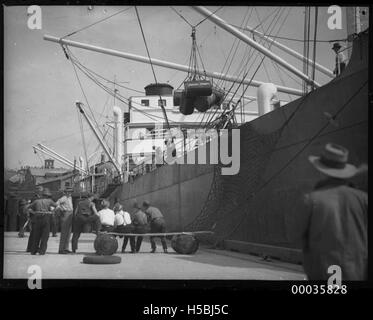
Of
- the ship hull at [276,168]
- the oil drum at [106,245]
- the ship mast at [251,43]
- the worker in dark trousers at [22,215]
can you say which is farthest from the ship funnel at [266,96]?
the worker in dark trousers at [22,215]

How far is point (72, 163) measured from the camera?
525 centimetres

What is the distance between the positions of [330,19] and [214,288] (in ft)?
8.79

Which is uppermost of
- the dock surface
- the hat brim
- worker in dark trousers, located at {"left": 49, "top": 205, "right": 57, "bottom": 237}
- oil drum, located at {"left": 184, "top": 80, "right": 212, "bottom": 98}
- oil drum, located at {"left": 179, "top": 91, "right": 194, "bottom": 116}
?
oil drum, located at {"left": 184, "top": 80, "right": 212, "bottom": 98}

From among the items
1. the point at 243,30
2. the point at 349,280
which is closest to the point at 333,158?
the point at 349,280

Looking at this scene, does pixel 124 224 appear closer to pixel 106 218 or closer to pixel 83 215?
pixel 106 218

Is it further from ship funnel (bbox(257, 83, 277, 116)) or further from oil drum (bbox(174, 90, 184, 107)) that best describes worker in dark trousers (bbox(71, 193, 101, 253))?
ship funnel (bbox(257, 83, 277, 116))

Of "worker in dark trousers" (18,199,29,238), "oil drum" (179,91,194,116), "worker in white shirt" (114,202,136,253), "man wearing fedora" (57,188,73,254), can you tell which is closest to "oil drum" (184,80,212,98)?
"oil drum" (179,91,194,116)

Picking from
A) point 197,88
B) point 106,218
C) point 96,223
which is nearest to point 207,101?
point 197,88

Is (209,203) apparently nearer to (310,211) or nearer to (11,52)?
(310,211)

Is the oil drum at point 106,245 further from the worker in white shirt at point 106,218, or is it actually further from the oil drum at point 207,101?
the oil drum at point 207,101

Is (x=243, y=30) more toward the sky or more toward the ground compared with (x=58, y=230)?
more toward the sky

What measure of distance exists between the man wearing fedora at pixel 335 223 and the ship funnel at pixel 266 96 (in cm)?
213

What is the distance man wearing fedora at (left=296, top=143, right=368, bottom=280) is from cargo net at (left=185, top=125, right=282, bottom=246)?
4.09 feet

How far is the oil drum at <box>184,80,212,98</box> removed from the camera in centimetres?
508
